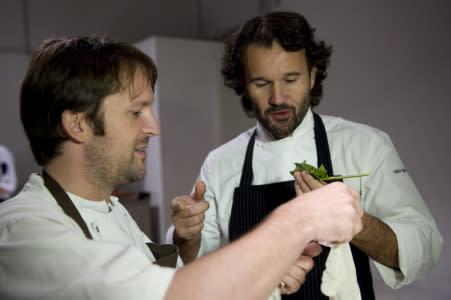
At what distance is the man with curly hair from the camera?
1412 mm

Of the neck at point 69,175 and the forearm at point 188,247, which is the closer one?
the neck at point 69,175

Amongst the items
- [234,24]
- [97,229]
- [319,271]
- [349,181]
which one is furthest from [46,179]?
[234,24]

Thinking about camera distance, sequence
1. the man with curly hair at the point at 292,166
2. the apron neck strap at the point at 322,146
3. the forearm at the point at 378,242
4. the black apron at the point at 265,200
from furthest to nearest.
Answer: the apron neck strap at the point at 322,146 → the black apron at the point at 265,200 → the man with curly hair at the point at 292,166 → the forearm at the point at 378,242

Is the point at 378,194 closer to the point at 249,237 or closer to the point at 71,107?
the point at 249,237

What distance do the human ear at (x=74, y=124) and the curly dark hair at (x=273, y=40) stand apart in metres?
0.86

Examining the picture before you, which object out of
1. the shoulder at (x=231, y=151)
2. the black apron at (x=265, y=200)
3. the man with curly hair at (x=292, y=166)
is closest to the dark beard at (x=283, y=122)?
→ the man with curly hair at (x=292, y=166)

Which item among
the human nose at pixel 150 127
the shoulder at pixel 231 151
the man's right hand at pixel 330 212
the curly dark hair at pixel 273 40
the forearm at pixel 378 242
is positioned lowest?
the forearm at pixel 378 242

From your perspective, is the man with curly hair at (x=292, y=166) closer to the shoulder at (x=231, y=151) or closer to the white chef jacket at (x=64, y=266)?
the shoulder at (x=231, y=151)

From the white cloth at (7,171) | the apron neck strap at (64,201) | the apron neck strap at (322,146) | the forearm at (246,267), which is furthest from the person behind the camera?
the white cloth at (7,171)

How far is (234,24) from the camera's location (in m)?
4.25

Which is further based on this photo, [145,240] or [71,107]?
[145,240]

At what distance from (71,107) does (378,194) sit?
3.62 ft

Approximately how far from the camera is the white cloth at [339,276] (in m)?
1.07

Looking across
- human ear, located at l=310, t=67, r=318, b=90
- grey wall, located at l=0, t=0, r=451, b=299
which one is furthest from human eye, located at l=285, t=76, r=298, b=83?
grey wall, located at l=0, t=0, r=451, b=299
